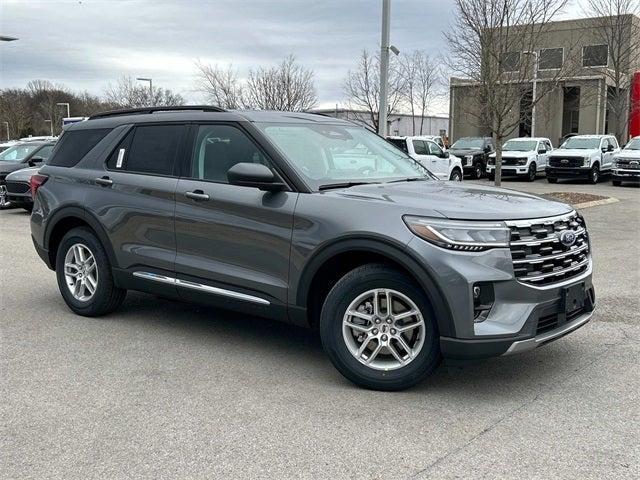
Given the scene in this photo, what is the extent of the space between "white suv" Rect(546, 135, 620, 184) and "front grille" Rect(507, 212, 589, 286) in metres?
21.8

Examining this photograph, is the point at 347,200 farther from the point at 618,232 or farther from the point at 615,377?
the point at 618,232

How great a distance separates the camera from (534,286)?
13.0 feet

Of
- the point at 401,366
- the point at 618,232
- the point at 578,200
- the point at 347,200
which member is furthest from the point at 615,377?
the point at 578,200

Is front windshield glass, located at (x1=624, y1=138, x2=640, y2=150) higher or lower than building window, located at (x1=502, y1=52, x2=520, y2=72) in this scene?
lower

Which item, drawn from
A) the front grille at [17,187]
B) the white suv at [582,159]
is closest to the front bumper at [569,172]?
the white suv at [582,159]

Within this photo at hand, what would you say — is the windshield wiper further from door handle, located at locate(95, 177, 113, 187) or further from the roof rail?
door handle, located at locate(95, 177, 113, 187)

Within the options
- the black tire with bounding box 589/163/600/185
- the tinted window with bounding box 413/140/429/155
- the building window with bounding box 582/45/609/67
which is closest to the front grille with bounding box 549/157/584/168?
the black tire with bounding box 589/163/600/185

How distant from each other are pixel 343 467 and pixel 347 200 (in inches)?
70.0

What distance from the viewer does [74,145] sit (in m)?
6.36

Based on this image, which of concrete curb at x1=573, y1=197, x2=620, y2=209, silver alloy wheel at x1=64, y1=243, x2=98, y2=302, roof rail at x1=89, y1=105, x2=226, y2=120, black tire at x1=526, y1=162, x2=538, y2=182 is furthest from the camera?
black tire at x1=526, y1=162, x2=538, y2=182

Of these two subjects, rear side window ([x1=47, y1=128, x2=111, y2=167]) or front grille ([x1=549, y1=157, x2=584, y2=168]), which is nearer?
rear side window ([x1=47, y1=128, x2=111, y2=167])

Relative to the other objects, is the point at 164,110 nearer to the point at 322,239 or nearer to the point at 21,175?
the point at 322,239

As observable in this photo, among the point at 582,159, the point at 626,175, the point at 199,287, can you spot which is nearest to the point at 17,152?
the point at 199,287

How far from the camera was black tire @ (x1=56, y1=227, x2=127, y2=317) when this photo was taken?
588cm
